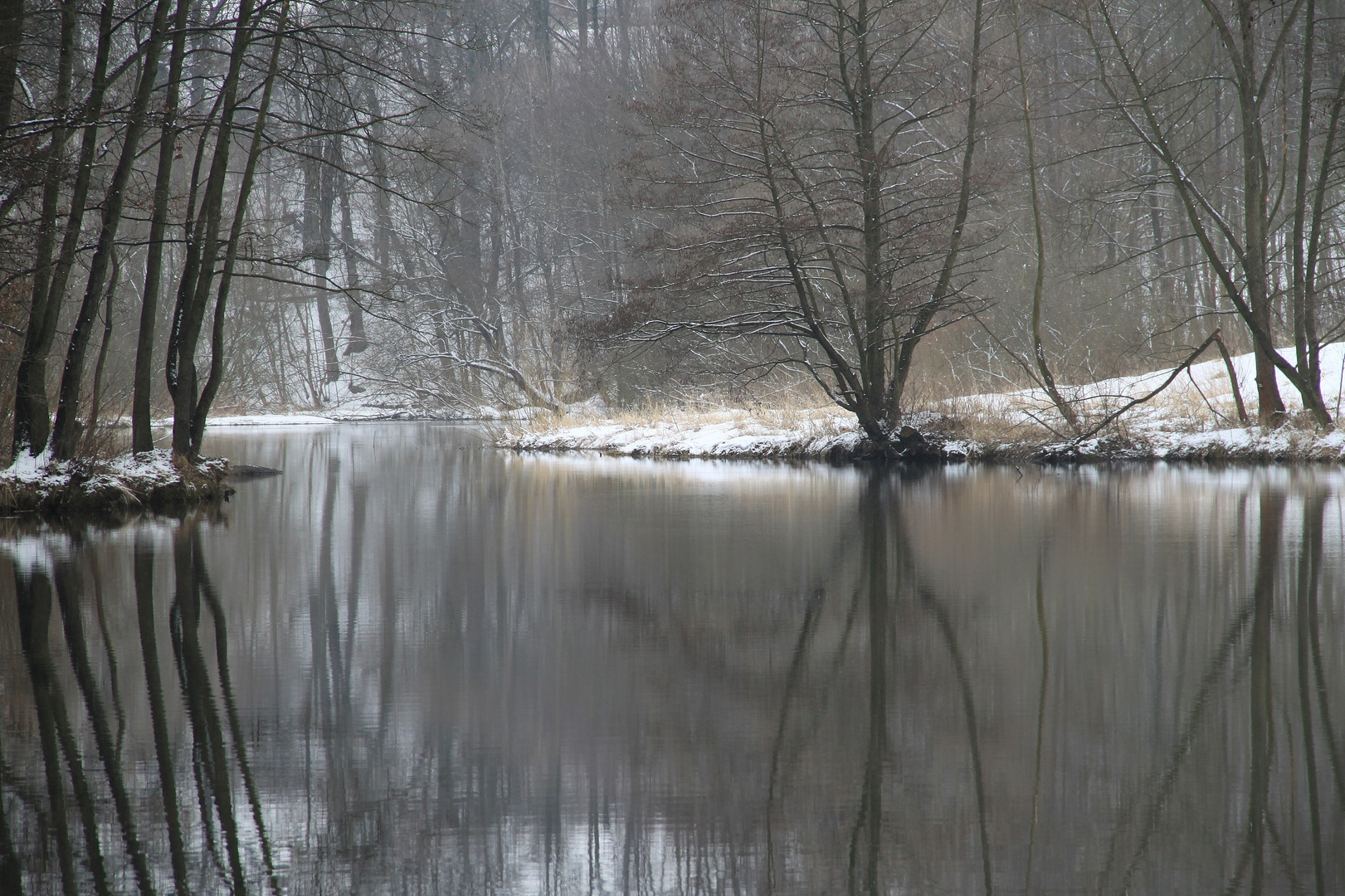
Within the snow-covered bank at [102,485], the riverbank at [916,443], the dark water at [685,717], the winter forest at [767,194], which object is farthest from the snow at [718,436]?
the dark water at [685,717]

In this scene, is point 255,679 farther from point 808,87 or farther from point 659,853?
point 808,87

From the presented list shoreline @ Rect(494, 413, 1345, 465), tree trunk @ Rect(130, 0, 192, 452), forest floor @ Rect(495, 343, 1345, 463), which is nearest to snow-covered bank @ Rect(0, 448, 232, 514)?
tree trunk @ Rect(130, 0, 192, 452)

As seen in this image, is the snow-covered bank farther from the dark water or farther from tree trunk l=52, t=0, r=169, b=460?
the dark water

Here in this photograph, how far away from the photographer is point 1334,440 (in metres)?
17.8

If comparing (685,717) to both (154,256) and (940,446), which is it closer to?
(154,256)

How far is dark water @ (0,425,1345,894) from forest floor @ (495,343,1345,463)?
1010 cm

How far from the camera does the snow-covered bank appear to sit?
1239cm

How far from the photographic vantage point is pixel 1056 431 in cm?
2036

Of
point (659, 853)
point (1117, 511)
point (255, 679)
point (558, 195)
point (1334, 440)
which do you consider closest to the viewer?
point (659, 853)

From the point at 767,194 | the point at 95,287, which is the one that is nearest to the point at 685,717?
the point at 95,287

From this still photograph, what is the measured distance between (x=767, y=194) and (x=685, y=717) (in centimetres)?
2452

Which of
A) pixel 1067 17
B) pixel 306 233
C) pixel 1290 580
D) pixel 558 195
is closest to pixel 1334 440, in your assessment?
pixel 1067 17

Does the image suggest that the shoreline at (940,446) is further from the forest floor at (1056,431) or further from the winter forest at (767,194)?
the winter forest at (767,194)

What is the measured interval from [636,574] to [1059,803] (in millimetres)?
4923
